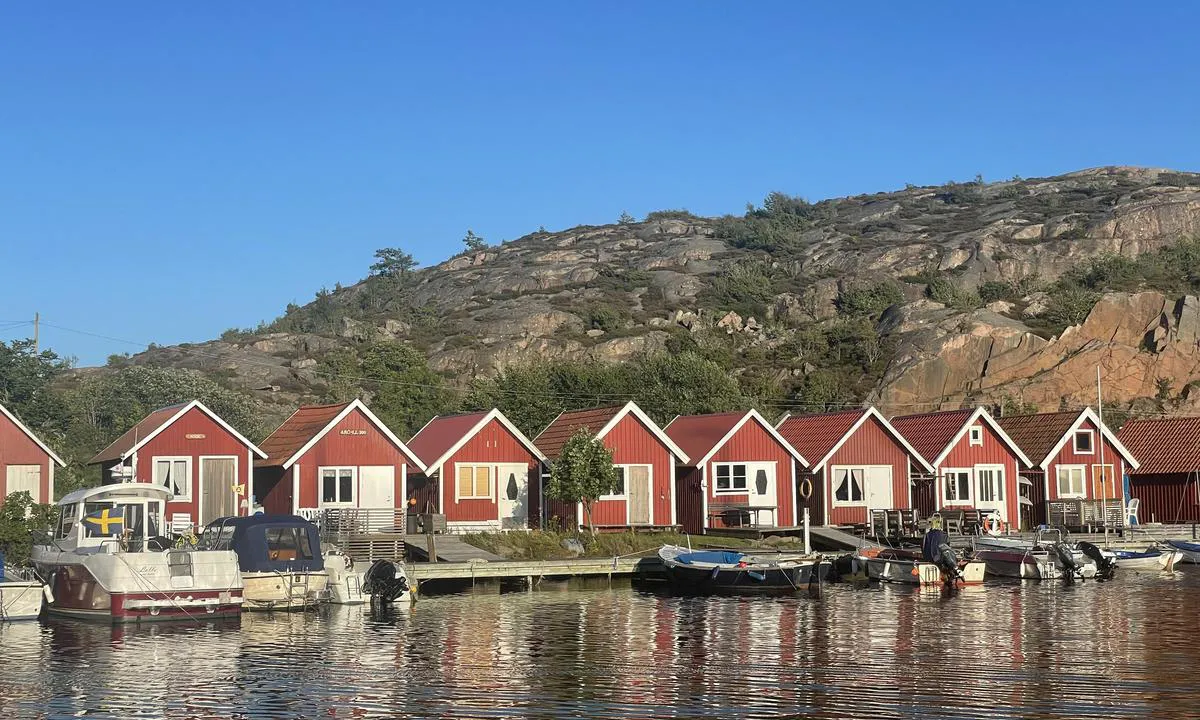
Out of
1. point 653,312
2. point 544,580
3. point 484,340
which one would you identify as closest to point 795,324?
point 653,312

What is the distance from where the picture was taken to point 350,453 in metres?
55.2

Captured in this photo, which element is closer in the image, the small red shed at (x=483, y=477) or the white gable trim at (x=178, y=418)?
the white gable trim at (x=178, y=418)

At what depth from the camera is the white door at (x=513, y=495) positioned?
187ft

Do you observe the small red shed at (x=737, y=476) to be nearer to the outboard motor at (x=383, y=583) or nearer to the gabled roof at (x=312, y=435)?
the gabled roof at (x=312, y=435)

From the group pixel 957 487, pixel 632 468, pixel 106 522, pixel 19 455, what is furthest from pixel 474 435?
pixel 957 487

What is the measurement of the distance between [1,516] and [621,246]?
6085 inches

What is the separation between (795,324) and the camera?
126312 millimetres

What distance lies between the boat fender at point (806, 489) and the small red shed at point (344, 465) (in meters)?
17.6

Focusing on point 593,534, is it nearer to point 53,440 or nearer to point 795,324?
point 53,440

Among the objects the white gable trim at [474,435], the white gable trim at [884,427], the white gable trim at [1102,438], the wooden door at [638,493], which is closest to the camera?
the white gable trim at [474,435]

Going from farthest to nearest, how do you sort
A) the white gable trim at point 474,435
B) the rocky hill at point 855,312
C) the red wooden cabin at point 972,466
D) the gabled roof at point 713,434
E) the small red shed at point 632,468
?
the rocky hill at point 855,312, the red wooden cabin at point 972,466, the gabled roof at point 713,434, the small red shed at point 632,468, the white gable trim at point 474,435

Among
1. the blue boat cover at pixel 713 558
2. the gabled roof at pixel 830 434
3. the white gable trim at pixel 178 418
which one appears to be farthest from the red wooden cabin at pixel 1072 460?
the white gable trim at pixel 178 418

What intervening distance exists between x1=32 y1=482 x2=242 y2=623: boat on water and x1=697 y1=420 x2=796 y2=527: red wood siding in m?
28.1

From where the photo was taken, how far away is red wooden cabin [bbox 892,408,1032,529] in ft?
211
